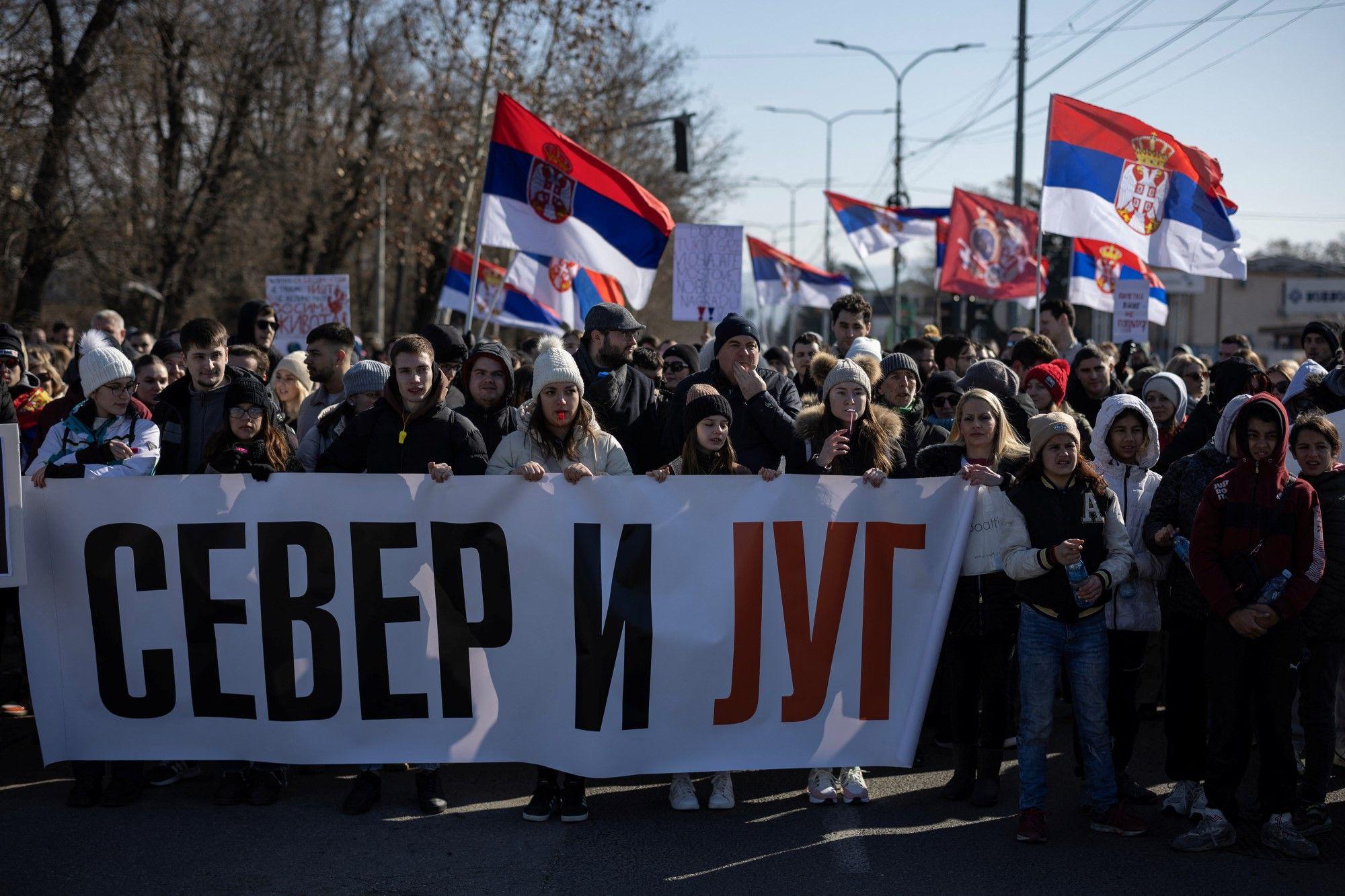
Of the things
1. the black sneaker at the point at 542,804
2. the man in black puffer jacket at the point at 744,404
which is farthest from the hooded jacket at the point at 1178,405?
the black sneaker at the point at 542,804

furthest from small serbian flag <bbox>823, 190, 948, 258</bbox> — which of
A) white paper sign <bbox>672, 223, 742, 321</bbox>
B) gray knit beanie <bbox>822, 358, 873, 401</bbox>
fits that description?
gray knit beanie <bbox>822, 358, 873, 401</bbox>

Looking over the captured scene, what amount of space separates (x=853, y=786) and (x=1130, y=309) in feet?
31.5

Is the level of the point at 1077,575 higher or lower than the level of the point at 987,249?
lower

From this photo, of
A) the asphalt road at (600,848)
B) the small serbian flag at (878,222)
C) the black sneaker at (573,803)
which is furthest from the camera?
the small serbian flag at (878,222)

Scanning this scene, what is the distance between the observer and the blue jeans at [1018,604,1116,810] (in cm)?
516

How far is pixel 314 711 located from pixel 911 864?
2538 mm

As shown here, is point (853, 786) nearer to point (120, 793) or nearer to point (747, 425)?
point (747, 425)

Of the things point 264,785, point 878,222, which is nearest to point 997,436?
point 264,785

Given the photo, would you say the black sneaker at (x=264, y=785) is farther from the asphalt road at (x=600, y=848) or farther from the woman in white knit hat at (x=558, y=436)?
the woman in white knit hat at (x=558, y=436)

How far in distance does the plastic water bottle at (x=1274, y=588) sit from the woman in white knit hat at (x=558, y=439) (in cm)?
258

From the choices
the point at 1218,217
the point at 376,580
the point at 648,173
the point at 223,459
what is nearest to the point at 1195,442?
the point at 1218,217

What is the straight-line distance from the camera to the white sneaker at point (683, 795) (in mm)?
5383

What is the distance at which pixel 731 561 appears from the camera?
5.51 metres

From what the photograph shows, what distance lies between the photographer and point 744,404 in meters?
6.37
